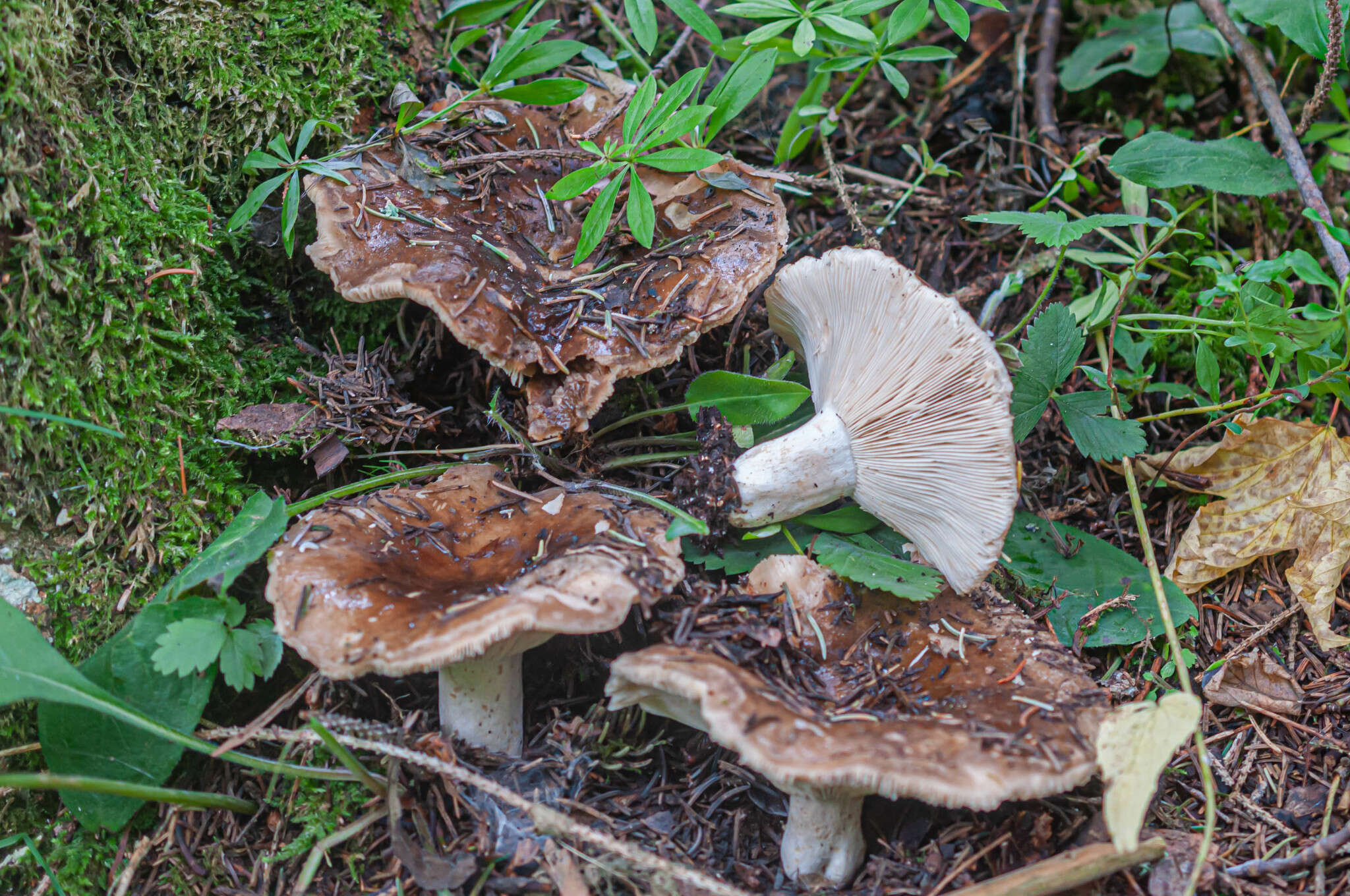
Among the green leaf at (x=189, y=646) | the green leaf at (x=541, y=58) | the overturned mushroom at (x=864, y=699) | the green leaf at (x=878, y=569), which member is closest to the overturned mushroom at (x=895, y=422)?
the green leaf at (x=878, y=569)

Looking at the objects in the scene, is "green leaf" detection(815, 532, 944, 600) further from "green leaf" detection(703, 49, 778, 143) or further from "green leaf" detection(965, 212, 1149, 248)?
"green leaf" detection(703, 49, 778, 143)

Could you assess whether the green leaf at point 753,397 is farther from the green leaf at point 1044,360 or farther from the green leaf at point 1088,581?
the green leaf at point 1088,581

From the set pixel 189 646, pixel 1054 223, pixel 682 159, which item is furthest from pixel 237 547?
pixel 1054 223

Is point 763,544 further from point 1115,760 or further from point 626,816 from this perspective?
point 1115,760

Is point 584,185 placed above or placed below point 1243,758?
above

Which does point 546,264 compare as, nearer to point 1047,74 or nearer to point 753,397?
point 753,397

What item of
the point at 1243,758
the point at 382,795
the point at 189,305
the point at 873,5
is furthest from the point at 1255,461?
the point at 189,305
